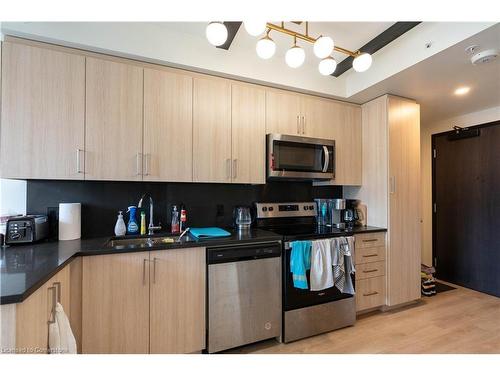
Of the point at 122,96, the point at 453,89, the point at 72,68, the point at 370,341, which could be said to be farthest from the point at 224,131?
the point at 453,89

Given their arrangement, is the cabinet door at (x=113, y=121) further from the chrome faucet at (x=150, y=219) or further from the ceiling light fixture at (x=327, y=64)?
the ceiling light fixture at (x=327, y=64)

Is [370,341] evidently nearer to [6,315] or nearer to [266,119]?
[266,119]

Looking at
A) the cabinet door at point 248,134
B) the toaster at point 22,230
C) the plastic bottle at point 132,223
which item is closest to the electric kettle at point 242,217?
the cabinet door at point 248,134

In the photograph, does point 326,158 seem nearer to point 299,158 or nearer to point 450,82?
point 299,158

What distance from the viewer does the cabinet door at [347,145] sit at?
2.52 metres

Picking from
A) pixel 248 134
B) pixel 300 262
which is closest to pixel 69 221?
pixel 248 134

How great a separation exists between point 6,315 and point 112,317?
77 centimetres

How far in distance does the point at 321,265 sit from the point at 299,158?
3.34 ft

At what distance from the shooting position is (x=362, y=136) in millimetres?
2646

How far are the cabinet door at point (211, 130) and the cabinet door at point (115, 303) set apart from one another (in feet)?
2.73

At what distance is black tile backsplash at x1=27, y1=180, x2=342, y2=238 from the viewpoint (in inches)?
70.2

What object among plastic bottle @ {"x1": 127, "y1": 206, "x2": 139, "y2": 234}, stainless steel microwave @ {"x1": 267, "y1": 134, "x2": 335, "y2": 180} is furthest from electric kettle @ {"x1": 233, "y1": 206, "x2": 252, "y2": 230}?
plastic bottle @ {"x1": 127, "y1": 206, "x2": 139, "y2": 234}
